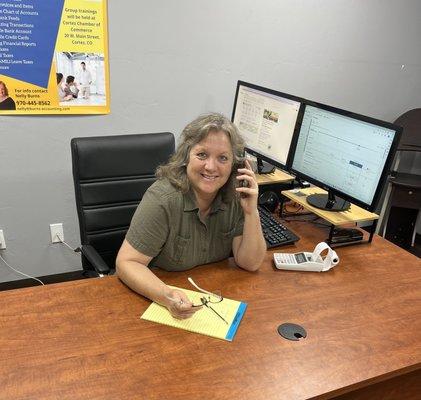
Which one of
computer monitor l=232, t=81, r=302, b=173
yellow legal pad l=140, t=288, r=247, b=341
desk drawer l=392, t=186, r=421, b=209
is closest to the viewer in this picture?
yellow legal pad l=140, t=288, r=247, b=341

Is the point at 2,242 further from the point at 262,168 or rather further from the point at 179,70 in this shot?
the point at 262,168

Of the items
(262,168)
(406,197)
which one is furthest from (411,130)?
(262,168)

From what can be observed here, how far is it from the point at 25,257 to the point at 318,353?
75.8 inches

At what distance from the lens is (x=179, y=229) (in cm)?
142

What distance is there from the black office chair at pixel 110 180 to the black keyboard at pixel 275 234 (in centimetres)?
53

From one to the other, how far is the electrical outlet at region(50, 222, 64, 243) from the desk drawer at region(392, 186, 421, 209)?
2303 mm

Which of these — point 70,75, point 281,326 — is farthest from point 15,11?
point 281,326

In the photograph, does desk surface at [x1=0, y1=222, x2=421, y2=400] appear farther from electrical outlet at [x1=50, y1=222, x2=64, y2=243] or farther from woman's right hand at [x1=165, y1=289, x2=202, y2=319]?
electrical outlet at [x1=50, y1=222, x2=64, y2=243]

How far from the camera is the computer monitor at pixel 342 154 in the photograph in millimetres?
1537

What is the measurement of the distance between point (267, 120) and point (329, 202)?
1.65 feet

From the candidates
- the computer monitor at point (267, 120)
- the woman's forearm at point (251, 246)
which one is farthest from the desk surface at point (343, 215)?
the woman's forearm at point (251, 246)

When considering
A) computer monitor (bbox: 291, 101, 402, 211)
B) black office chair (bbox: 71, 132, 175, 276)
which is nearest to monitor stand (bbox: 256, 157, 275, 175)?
computer monitor (bbox: 291, 101, 402, 211)

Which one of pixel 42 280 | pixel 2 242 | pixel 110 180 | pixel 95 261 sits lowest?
pixel 42 280

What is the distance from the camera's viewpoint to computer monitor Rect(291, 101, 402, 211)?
5.04ft
